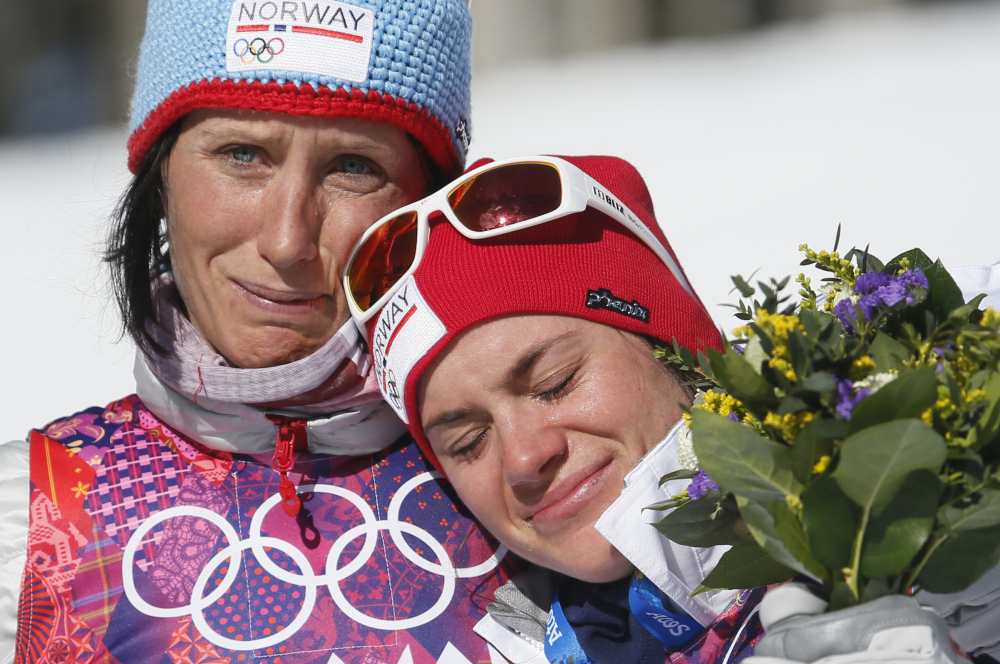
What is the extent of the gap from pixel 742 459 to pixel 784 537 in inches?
4.0

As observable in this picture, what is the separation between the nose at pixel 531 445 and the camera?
64.9 inches

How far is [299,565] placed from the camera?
1978 millimetres

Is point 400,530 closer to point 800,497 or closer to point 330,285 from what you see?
point 330,285

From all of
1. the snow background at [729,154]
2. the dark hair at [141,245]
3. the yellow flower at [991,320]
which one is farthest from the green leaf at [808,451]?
the snow background at [729,154]

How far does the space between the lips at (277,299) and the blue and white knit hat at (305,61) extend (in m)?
0.36

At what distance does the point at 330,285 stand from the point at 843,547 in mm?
1221

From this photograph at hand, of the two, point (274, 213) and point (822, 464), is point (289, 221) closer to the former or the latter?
point (274, 213)

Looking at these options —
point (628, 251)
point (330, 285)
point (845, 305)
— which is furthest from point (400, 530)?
point (845, 305)

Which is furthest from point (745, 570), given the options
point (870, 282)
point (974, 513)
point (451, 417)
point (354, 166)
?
point (354, 166)

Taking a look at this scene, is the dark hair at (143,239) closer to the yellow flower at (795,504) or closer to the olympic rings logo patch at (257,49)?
the olympic rings logo patch at (257,49)

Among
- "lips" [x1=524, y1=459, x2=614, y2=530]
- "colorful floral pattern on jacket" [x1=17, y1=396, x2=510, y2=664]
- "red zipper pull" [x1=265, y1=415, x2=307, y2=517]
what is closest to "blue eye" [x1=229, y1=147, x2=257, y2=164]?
"red zipper pull" [x1=265, y1=415, x2=307, y2=517]

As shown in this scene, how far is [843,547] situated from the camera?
1.08 metres

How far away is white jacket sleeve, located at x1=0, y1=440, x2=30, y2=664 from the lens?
186 cm

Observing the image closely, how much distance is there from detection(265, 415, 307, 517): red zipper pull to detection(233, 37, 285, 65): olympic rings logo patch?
0.78m
